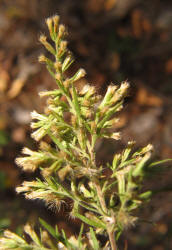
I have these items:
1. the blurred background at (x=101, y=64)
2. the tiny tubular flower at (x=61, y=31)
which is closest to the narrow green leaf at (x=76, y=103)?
the tiny tubular flower at (x=61, y=31)

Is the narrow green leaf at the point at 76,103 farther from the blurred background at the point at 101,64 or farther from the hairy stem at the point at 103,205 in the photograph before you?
the blurred background at the point at 101,64

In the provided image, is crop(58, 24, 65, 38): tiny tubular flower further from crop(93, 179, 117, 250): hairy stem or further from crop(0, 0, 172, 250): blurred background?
crop(0, 0, 172, 250): blurred background

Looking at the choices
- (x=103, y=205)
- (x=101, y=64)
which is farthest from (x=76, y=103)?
(x=101, y=64)

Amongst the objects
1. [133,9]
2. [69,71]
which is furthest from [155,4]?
[69,71]

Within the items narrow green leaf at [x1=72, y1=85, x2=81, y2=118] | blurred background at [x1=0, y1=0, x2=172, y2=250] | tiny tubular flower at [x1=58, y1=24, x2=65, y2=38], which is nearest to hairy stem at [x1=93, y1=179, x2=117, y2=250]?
narrow green leaf at [x1=72, y1=85, x2=81, y2=118]

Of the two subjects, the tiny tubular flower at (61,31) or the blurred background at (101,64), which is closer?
the tiny tubular flower at (61,31)

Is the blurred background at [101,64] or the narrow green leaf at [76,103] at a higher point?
the blurred background at [101,64]

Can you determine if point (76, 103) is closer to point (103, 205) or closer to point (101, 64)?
point (103, 205)

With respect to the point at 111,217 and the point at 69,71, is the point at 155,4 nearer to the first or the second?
the point at 69,71
